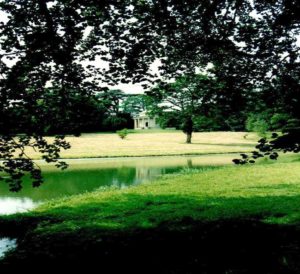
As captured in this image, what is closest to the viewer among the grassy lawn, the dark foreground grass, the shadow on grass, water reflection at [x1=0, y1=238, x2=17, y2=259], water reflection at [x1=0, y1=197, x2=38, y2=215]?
the shadow on grass

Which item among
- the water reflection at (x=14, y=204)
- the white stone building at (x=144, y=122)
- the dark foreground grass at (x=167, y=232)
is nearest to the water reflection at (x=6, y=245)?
the dark foreground grass at (x=167, y=232)

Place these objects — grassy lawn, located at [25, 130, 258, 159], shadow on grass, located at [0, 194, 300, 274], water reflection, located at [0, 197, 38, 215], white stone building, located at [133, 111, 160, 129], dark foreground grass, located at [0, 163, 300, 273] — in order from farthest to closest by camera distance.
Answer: white stone building, located at [133, 111, 160, 129] < grassy lawn, located at [25, 130, 258, 159] < water reflection, located at [0, 197, 38, 215] < dark foreground grass, located at [0, 163, 300, 273] < shadow on grass, located at [0, 194, 300, 274]

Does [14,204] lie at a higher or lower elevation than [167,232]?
lower

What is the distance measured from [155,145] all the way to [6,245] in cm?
5281

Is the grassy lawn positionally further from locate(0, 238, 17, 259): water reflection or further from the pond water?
locate(0, 238, 17, 259): water reflection

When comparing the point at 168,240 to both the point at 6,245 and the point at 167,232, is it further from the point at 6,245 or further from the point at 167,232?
the point at 6,245

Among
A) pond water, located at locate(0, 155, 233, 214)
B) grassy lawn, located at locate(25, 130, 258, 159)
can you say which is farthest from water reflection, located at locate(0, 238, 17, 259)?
grassy lawn, located at locate(25, 130, 258, 159)

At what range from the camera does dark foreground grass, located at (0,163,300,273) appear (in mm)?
8516

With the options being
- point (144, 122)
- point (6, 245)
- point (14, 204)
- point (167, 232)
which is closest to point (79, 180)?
point (14, 204)

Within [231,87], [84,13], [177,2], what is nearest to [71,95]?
[84,13]

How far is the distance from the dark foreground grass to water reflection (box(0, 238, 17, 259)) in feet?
1.23

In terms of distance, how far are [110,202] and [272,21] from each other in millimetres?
10687

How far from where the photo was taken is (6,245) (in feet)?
40.4

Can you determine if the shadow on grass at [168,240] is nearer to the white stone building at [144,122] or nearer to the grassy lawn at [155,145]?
the grassy lawn at [155,145]
